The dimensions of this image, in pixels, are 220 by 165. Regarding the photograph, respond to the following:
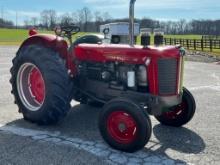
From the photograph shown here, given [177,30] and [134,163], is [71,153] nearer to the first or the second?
[134,163]

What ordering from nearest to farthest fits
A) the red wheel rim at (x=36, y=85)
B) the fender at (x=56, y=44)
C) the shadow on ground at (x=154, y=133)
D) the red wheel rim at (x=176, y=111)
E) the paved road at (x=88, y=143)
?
the paved road at (x=88, y=143)
the shadow on ground at (x=154, y=133)
the fender at (x=56, y=44)
the red wheel rim at (x=176, y=111)
the red wheel rim at (x=36, y=85)

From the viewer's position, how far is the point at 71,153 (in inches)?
164

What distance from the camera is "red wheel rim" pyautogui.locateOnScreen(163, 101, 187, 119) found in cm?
527

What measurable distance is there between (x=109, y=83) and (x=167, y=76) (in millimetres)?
846

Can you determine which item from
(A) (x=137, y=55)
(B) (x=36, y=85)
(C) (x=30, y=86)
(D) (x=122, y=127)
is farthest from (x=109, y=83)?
(C) (x=30, y=86)

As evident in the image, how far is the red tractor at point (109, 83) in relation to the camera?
426 cm

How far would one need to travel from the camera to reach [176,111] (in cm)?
531

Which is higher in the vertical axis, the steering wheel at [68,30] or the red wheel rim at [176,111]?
the steering wheel at [68,30]

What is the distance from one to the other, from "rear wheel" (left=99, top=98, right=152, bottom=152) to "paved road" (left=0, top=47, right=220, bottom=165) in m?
0.13

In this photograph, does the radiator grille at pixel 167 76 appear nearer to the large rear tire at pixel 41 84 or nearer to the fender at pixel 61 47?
the large rear tire at pixel 41 84

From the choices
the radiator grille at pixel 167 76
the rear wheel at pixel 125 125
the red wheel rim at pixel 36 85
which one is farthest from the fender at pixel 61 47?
the radiator grille at pixel 167 76

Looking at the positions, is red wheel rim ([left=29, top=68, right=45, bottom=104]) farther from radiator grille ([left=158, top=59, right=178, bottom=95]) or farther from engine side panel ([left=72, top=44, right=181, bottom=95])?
radiator grille ([left=158, top=59, right=178, bottom=95])

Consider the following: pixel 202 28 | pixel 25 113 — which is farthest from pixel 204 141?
pixel 202 28

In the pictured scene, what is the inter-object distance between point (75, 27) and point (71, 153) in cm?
220
